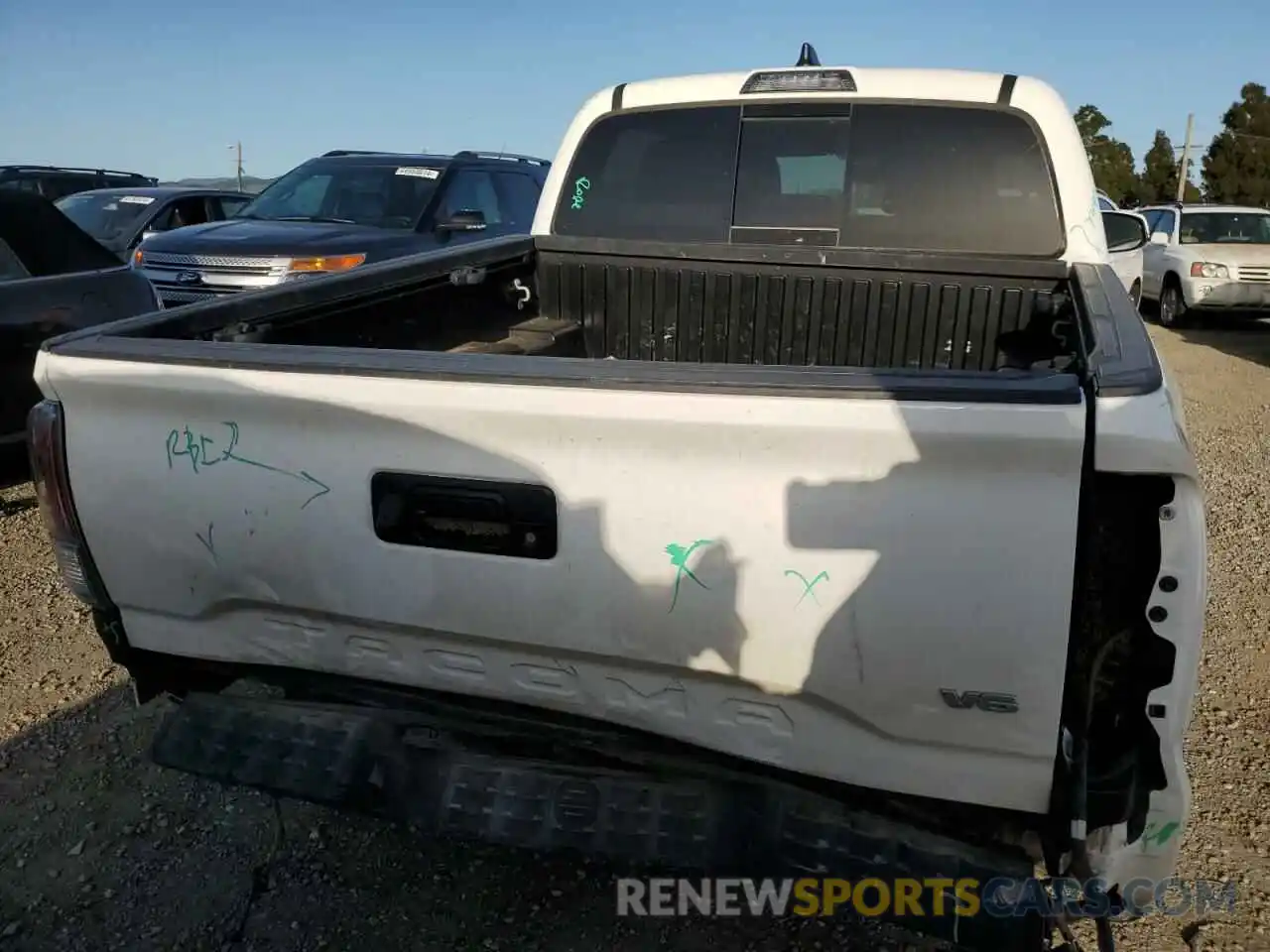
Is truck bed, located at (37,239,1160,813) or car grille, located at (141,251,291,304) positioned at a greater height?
car grille, located at (141,251,291,304)

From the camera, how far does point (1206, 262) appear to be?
1255cm

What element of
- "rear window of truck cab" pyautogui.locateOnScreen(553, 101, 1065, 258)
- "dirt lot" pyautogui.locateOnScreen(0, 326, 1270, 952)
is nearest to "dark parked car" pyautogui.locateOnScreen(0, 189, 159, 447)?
"dirt lot" pyautogui.locateOnScreen(0, 326, 1270, 952)

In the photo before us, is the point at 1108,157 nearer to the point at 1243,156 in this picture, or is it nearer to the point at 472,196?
the point at 1243,156

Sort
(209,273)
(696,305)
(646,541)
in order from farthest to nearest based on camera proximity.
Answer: (209,273), (696,305), (646,541)

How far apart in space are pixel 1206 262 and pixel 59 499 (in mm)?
13809

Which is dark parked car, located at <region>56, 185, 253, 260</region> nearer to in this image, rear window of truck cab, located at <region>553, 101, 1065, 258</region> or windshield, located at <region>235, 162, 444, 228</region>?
windshield, located at <region>235, 162, 444, 228</region>

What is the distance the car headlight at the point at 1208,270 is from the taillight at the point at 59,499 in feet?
44.8

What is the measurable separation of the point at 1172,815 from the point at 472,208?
7.60 metres

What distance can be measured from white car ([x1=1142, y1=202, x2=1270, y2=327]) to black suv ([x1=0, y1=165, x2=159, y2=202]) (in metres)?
14.8

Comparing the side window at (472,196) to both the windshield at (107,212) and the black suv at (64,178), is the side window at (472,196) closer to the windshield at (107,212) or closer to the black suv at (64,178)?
the windshield at (107,212)

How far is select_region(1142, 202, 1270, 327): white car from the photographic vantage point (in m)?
12.5

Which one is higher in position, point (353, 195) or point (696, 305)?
point (353, 195)

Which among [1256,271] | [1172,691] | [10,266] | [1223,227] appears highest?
[1223,227]

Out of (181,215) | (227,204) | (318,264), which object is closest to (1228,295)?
(318,264)
